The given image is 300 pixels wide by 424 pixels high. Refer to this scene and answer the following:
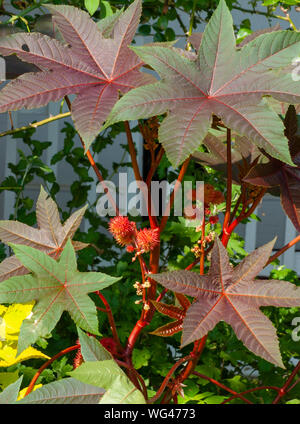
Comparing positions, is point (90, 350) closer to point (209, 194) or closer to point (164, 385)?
point (164, 385)

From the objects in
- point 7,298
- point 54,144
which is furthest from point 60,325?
point 54,144

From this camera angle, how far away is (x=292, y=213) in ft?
1.86

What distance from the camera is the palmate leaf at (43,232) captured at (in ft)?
2.01

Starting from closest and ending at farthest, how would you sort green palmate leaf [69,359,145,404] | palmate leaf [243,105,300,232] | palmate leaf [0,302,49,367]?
green palmate leaf [69,359,145,404] < palmate leaf [243,105,300,232] < palmate leaf [0,302,49,367]

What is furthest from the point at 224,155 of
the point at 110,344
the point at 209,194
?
the point at 110,344

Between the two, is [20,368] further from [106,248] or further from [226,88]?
[106,248]

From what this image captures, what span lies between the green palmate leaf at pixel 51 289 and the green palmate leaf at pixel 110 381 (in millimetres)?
48

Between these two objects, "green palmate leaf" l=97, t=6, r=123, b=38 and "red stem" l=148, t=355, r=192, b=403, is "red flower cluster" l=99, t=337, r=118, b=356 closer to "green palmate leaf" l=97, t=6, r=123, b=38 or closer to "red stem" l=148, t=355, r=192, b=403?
"red stem" l=148, t=355, r=192, b=403

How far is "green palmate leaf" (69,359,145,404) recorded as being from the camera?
453 mm

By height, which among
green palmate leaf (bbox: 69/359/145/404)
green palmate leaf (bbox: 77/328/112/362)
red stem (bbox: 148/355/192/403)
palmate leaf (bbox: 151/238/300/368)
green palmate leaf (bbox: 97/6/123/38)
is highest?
green palmate leaf (bbox: 97/6/123/38)

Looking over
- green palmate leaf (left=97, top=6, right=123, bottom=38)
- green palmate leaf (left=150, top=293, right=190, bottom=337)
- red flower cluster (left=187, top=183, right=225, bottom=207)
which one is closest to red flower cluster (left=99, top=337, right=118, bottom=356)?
green palmate leaf (left=150, top=293, right=190, bottom=337)

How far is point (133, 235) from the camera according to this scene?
0.62 metres

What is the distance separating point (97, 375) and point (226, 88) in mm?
315

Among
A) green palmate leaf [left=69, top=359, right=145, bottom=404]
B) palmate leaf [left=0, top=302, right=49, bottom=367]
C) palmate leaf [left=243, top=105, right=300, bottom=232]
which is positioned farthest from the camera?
palmate leaf [left=0, top=302, right=49, bottom=367]
